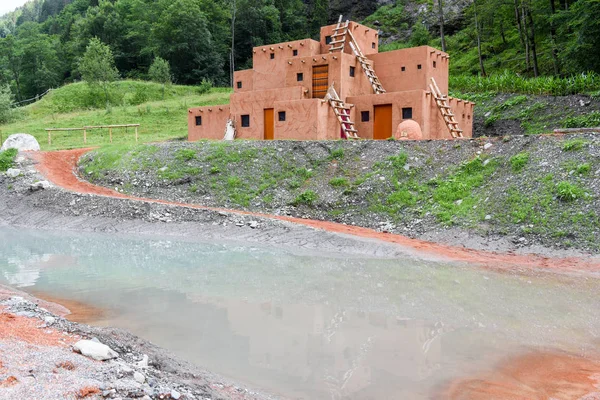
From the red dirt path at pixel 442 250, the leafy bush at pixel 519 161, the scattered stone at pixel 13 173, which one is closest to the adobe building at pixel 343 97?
the leafy bush at pixel 519 161

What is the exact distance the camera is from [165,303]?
9.02 meters

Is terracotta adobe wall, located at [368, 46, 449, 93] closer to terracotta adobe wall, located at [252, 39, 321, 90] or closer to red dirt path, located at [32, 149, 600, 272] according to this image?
terracotta adobe wall, located at [252, 39, 321, 90]

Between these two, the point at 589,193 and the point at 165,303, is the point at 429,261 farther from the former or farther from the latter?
the point at 165,303

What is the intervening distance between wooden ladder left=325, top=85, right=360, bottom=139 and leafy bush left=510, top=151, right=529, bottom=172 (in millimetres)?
8211

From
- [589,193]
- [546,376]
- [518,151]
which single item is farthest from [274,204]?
[546,376]

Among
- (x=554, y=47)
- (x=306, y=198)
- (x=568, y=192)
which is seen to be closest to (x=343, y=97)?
(x=306, y=198)

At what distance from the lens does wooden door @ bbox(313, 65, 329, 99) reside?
24942mm

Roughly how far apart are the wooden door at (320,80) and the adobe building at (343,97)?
54mm

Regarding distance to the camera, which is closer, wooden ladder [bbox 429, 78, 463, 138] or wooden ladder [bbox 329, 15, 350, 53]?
wooden ladder [bbox 429, 78, 463, 138]

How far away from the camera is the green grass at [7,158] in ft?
78.2

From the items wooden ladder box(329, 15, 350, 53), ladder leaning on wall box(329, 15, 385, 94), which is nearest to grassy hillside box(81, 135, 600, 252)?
ladder leaning on wall box(329, 15, 385, 94)

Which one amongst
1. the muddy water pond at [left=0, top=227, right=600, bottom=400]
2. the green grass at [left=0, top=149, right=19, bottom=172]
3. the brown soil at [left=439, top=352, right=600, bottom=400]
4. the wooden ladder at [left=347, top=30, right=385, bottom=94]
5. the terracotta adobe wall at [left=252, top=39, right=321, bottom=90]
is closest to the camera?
the brown soil at [left=439, top=352, right=600, bottom=400]

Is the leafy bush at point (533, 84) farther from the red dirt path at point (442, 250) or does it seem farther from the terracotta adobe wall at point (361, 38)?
the red dirt path at point (442, 250)

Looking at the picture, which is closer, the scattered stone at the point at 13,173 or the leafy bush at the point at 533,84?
the scattered stone at the point at 13,173
